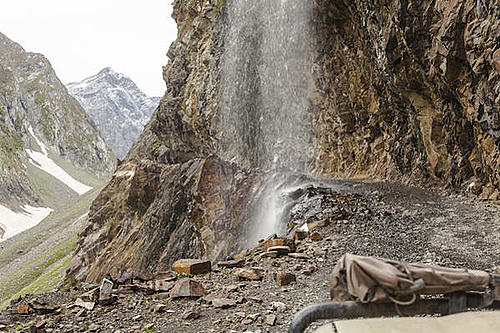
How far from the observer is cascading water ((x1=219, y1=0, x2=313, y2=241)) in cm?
3412

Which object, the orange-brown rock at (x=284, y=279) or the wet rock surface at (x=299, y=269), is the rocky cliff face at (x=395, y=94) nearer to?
the wet rock surface at (x=299, y=269)

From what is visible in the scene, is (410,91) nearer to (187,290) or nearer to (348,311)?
(187,290)

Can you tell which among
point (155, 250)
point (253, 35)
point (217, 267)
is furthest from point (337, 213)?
point (253, 35)

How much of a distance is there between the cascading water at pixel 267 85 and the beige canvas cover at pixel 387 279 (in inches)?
1125

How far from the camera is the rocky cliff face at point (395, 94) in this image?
1422cm

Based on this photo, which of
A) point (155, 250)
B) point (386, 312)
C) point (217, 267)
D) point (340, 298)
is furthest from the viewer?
point (155, 250)

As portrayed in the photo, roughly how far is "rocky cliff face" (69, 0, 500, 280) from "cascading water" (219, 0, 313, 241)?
1018 millimetres

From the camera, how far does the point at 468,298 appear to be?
4.15 meters

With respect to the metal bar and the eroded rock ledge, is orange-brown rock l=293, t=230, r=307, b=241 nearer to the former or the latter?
the eroded rock ledge

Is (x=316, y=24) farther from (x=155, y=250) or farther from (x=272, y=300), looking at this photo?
(x=272, y=300)


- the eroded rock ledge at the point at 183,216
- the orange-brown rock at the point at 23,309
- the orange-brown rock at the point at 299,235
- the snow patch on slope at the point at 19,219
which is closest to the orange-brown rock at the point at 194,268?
the orange-brown rock at the point at 299,235

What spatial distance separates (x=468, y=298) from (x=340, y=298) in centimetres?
146

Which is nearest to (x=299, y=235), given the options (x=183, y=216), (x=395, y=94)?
(x=395, y=94)

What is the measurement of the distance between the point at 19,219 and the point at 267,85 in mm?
135969
